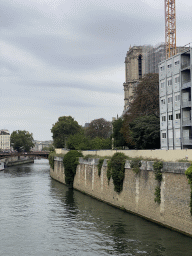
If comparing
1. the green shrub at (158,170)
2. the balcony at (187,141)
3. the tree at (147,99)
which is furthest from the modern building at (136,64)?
the green shrub at (158,170)

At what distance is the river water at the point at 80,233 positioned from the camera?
20.0m

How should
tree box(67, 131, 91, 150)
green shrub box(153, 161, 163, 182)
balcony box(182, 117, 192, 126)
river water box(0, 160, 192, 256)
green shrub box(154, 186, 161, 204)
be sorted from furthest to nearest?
1. tree box(67, 131, 91, 150)
2. balcony box(182, 117, 192, 126)
3. green shrub box(154, 186, 161, 204)
4. green shrub box(153, 161, 163, 182)
5. river water box(0, 160, 192, 256)

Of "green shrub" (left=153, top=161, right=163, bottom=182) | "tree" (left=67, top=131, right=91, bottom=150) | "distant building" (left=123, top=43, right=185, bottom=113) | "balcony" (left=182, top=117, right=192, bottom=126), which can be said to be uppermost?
"distant building" (left=123, top=43, right=185, bottom=113)

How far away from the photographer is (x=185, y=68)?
1812 inches

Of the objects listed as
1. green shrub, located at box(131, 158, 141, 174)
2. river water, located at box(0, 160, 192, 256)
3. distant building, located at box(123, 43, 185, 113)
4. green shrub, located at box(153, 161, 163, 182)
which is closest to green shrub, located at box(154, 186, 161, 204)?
green shrub, located at box(153, 161, 163, 182)

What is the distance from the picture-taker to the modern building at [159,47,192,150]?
4694 cm

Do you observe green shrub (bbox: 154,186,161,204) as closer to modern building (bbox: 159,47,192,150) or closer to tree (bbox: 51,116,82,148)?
modern building (bbox: 159,47,192,150)

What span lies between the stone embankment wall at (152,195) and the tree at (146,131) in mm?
14532

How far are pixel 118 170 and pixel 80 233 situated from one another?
965 centimetres

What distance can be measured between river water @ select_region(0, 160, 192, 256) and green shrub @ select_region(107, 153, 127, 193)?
7.56 feet

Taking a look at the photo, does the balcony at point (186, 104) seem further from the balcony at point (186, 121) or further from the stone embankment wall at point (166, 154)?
the stone embankment wall at point (166, 154)

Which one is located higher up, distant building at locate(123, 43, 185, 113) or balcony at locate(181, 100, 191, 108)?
distant building at locate(123, 43, 185, 113)

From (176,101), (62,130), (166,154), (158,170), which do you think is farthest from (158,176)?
(62,130)

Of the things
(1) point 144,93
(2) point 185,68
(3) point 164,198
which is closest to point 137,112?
(1) point 144,93
